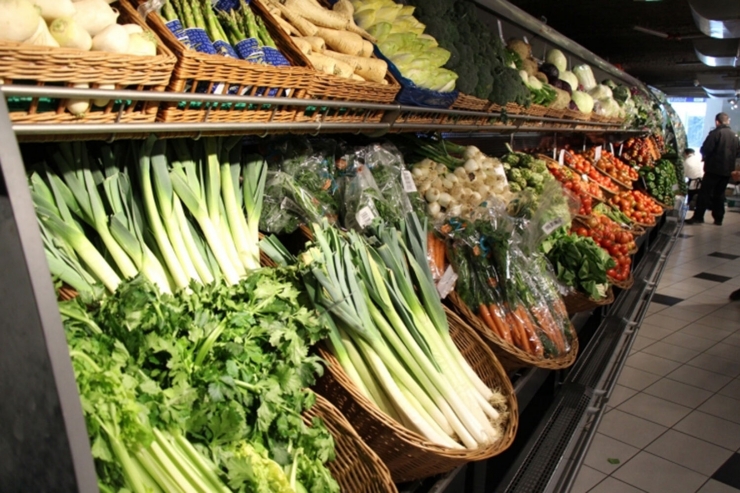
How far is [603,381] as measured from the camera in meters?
2.63

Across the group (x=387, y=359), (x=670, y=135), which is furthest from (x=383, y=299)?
(x=670, y=135)

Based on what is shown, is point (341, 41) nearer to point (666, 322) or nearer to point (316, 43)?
point (316, 43)

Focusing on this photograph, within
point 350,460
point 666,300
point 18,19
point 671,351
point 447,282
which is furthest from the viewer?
point 666,300

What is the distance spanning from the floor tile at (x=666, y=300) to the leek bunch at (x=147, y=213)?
5518 mm

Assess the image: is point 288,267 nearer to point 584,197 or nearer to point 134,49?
point 134,49

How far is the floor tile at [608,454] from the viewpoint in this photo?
3076mm

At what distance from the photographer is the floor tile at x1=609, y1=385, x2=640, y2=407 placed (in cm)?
378

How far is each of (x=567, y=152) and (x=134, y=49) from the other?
4499 mm

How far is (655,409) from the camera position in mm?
3717

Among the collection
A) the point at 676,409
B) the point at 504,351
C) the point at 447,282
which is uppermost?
the point at 447,282

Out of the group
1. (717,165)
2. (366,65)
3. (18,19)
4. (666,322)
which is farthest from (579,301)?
(717,165)

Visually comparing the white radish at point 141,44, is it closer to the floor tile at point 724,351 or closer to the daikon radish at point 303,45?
the daikon radish at point 303,45

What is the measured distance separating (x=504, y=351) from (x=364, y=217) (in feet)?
2.15

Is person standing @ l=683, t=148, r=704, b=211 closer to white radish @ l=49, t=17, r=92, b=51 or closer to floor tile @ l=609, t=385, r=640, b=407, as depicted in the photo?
floor tile @ l=609, t=385, r=640, b=407
